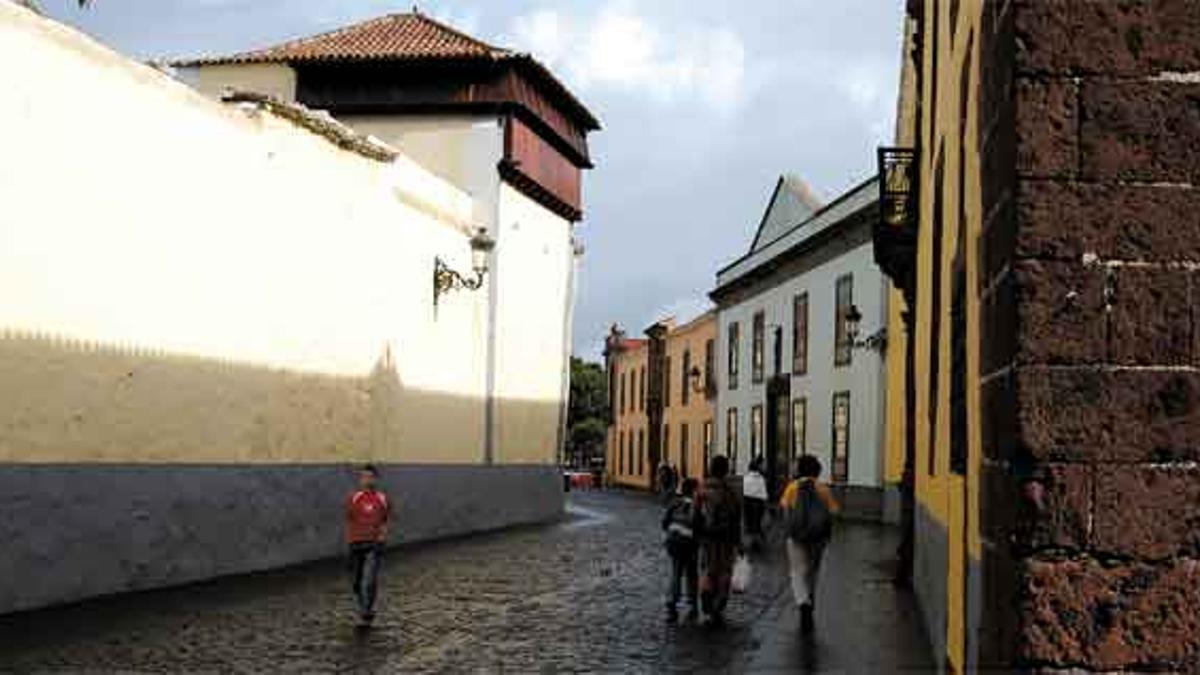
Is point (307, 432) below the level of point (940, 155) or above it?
below

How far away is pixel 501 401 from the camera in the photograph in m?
28.5

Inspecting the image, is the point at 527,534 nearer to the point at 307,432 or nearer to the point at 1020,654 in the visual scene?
the point at 307,432

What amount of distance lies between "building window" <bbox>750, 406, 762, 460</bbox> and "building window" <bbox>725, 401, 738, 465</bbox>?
86.3 inches

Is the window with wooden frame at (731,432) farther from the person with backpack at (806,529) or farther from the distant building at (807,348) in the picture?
the person with backpack at (806,529)

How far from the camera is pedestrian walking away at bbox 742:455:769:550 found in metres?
20.8

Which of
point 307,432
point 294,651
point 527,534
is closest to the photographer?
point 294,651

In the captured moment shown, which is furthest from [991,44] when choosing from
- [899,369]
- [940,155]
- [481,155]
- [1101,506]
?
[481,155]

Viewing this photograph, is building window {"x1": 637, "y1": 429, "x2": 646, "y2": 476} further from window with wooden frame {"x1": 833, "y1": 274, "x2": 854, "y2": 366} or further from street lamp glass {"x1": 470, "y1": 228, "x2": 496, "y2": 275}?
street lamp glass {"x1": 470, "y1": 228, "x2": 496, "y2": 275}

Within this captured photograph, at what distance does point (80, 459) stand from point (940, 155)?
8.34 metres

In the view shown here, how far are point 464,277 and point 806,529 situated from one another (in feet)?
48.5

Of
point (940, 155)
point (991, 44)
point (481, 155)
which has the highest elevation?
point (481, 155)

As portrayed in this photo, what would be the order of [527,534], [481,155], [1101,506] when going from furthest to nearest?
[481,155] < [527,534] < [1101,506]

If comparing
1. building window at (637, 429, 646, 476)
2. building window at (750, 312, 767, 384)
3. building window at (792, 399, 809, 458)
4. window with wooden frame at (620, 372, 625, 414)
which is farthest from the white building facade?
window with wooden frame at (620, 372, 625, 414)

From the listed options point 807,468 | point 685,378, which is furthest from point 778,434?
point 807,468
